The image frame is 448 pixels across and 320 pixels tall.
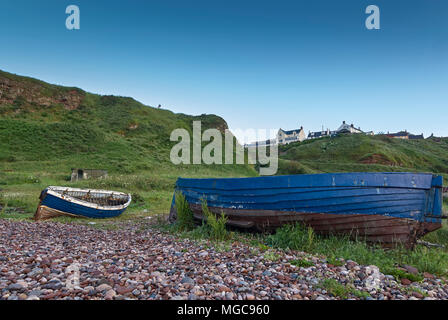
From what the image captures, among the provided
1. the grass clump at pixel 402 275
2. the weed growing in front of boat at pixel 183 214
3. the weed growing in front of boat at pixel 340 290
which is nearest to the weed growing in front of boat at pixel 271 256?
the weed growing in front of boat at pixel 340 290

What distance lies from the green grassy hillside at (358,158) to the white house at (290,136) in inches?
1546

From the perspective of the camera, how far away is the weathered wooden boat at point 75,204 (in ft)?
39.5

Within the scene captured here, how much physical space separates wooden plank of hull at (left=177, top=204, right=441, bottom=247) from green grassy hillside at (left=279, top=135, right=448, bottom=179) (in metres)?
45.0

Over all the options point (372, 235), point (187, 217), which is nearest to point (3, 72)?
point (187, 217)

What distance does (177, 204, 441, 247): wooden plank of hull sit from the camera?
5.89 meters

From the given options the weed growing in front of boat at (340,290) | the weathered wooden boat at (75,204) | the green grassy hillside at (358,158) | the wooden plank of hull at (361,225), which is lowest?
the weathered wooden boat at (75,204)

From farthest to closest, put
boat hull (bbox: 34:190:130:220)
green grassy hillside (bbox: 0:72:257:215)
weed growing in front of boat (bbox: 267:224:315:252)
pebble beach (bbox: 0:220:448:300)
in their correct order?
green grassy hillside (bbox: 0:72:257:215), boat hull (bbox: 34:190:130:220), weed growing in front of boat (bbox: 267:224:315:252), pebble beach (bbox: 0:220:448:300)

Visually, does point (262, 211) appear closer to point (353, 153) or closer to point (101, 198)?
point (101, 198)

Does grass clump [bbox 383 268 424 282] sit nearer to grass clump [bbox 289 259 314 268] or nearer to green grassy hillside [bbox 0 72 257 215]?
grass clump [bbox 289 259 314 268]

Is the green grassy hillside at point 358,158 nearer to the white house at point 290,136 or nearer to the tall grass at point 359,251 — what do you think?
the white house at point 290,136

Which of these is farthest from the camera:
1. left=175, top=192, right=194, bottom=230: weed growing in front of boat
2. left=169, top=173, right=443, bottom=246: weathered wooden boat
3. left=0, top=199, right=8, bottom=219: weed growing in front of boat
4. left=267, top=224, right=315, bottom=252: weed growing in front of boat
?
left=0, top=199, right=8, bottom=219: weed growing in front of boat

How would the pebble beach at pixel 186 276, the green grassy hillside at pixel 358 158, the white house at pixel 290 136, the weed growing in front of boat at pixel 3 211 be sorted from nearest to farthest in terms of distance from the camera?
the pebble beach at pixel 186 276, the weed growing in front of boat at pixel 3 211, the green grassy hillside at pixel 358 158, the white house at pixel 290 136

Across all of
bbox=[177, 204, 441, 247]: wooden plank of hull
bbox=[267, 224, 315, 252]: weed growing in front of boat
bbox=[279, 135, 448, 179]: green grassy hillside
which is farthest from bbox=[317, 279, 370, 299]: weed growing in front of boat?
bbox=[279, 135, 448, 179]: green grassy hillside

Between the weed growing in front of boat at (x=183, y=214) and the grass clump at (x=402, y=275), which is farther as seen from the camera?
the weed growing in front of boat at (x=183, y=214)
